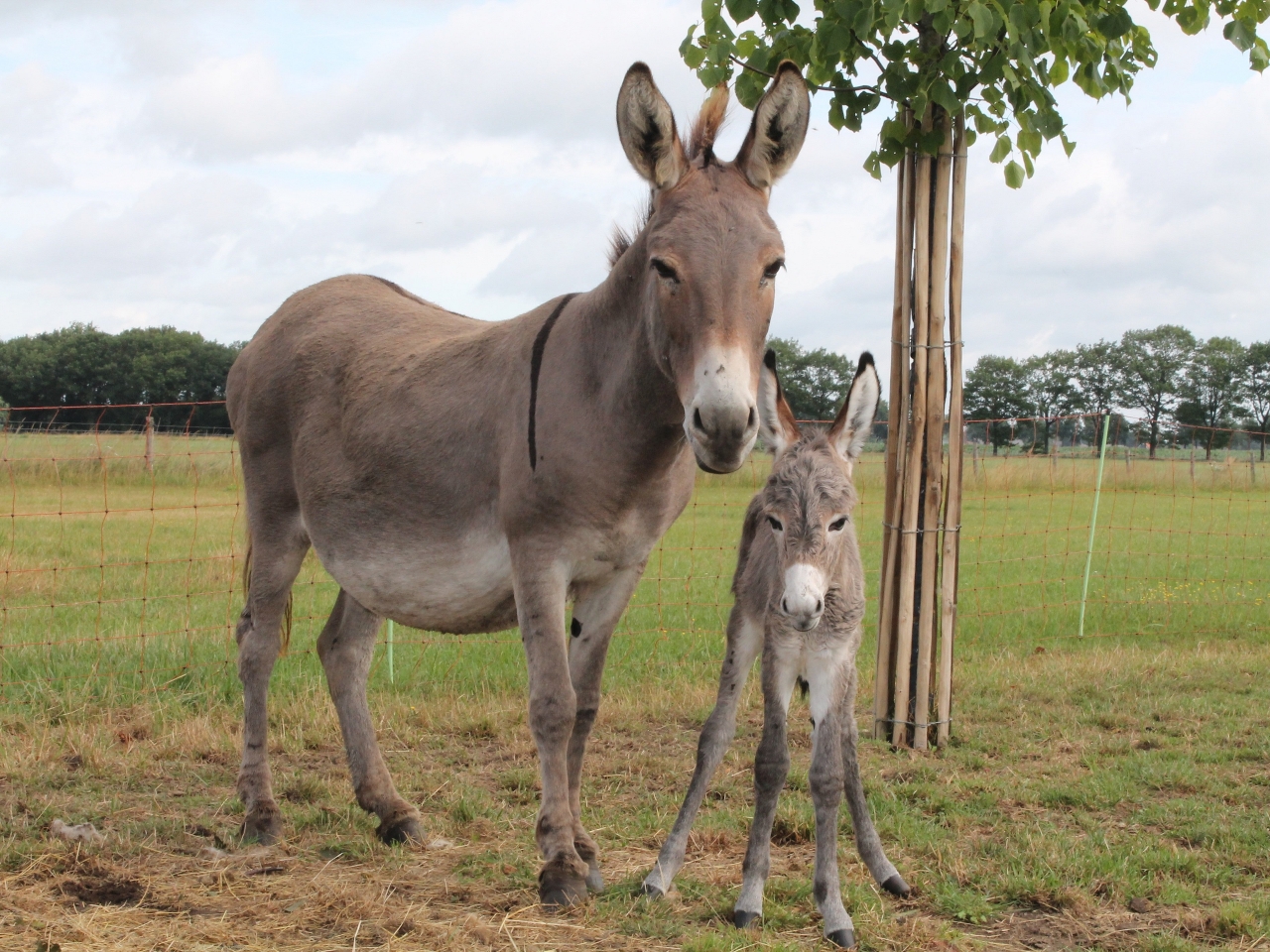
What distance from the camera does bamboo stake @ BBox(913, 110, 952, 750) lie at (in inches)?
234

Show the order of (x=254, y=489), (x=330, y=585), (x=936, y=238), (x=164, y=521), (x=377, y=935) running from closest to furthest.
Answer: (x=377, y=935) < (x=254, y=489) < (x=936, y=238) < (x=330, y=585) < (x=164, y=521)

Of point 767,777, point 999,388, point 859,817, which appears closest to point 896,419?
point 859,817

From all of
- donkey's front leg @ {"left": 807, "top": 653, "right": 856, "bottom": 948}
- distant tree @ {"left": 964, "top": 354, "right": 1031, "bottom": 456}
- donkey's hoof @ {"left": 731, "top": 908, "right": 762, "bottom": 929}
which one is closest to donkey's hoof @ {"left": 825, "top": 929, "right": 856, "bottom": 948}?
donkey's front leg @ {"left": 807, "top": 653, "right": 856, "bottom": 948}

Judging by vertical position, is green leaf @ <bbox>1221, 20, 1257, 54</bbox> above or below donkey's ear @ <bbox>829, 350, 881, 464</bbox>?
above

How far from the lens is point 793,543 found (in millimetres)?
3441

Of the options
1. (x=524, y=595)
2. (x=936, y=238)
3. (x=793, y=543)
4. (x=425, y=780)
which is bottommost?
(x=425, y=780)

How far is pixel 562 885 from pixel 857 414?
201 cm

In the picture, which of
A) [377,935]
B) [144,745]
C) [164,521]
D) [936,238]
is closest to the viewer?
[377,935]

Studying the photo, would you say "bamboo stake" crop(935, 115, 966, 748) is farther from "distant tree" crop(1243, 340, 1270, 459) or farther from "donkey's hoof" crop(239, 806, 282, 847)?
"distant tree" crop(1243, 340, 1270, 459)

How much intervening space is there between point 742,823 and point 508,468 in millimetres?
1988

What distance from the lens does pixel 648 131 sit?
11.0 ft

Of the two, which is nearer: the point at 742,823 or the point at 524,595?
the point at 524,595

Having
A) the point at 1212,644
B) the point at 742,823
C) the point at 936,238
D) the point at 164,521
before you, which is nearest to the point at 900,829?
the point at 742,823

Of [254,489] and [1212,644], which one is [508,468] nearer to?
[254,489]
